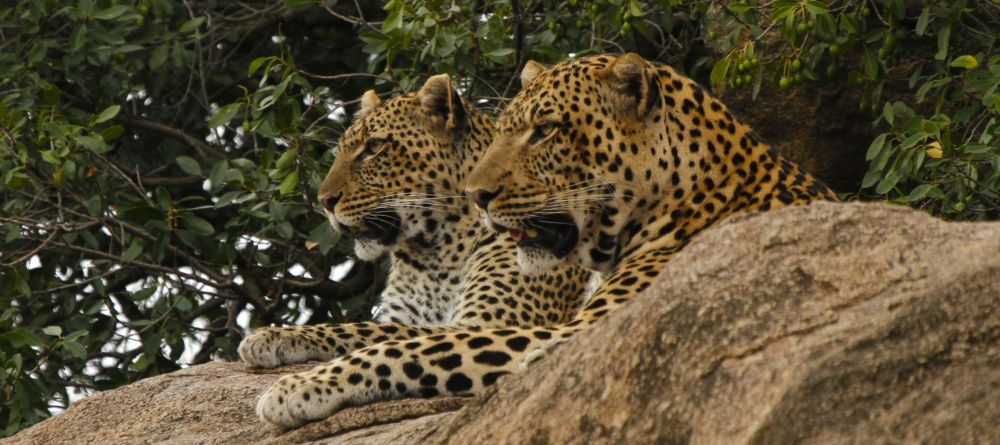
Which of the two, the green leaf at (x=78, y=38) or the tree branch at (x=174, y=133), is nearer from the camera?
the green leaf at (x=78, y=38)

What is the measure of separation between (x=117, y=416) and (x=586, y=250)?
2451 mm

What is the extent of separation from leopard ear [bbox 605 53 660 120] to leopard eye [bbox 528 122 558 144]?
0.33m

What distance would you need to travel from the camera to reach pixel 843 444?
448 cm

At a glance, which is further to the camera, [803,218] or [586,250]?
[586,250]

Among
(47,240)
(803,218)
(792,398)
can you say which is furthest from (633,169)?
(47,240)

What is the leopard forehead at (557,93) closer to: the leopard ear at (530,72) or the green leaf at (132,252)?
the leopard ear at (530,72)

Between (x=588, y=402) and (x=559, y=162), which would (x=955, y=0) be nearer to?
(x=559, y=162)

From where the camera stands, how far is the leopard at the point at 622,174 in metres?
7.66

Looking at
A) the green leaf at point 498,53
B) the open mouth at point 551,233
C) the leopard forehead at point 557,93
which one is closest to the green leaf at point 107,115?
the green leaf at point 498,53

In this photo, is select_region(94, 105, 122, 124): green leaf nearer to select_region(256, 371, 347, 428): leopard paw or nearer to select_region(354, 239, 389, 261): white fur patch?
select_region(354, 239, 389, 261): white fur patch

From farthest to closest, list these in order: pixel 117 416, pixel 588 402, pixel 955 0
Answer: pixel 955 0 → pixel 117 416 → pixel 588 402

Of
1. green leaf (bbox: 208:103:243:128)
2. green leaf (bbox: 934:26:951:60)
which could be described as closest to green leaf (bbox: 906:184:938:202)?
green leaf (bbox: 934:26:951:60)

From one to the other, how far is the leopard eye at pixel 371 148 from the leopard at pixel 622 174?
240cm

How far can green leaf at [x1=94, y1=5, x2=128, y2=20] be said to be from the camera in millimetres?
11680
